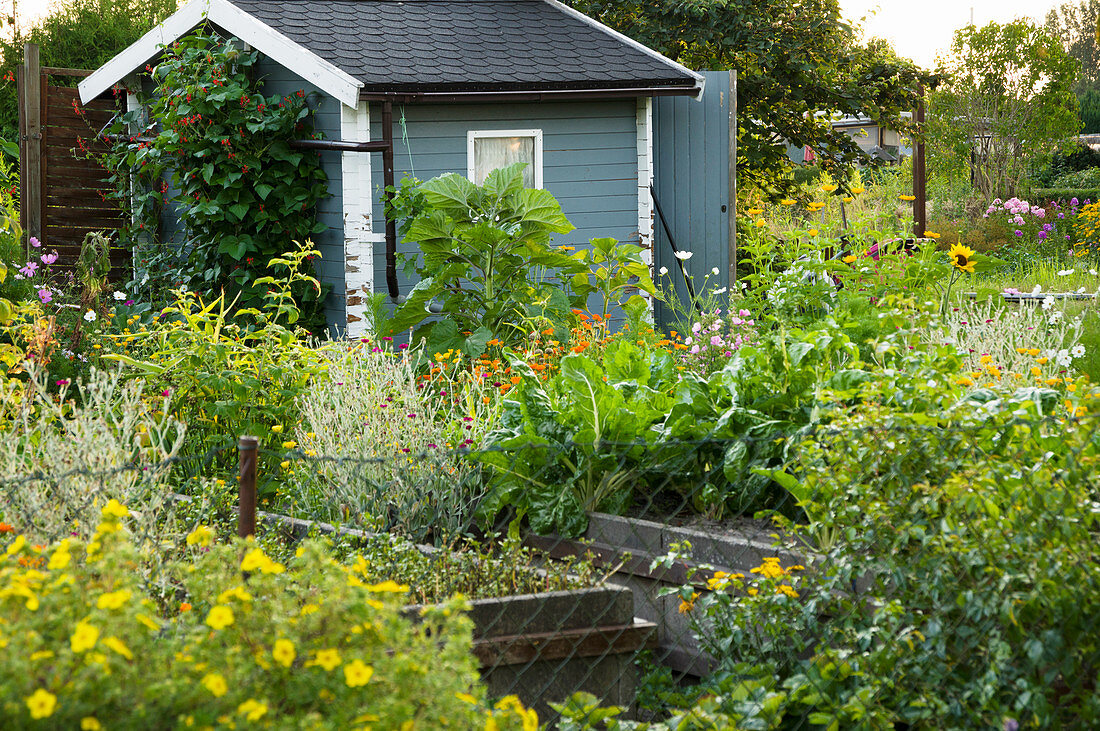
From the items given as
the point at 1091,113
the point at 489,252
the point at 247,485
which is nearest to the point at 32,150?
the point at 489,252

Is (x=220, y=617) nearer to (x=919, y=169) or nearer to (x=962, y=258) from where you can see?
(x=962, y=258)

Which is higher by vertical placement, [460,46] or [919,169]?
[460,46]

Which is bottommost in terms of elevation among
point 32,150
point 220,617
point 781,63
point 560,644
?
point 560,644

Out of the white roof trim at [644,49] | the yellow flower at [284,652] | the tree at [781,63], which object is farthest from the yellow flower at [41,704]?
the tree at [781,63]

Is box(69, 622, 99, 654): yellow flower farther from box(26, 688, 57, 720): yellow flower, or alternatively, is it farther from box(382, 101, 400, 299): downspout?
box(382, 101, 400, 299): downspout

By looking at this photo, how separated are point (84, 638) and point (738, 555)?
2305 mm

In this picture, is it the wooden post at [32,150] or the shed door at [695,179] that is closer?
the wooden post at [32,150]

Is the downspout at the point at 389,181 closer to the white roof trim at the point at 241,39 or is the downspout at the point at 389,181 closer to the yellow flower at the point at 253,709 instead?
the white roof trim at the point at 241,39

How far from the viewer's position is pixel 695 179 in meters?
9.20

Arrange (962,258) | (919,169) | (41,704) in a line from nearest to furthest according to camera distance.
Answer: (41,704) < (962,258) < (919,169)

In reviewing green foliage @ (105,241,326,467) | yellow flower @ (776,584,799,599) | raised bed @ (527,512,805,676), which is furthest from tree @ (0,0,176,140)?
yellow flower @ (776,584,799,599)

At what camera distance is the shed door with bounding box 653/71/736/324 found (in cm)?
913

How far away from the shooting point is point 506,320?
6.07 m

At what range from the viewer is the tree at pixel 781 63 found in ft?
39.4
